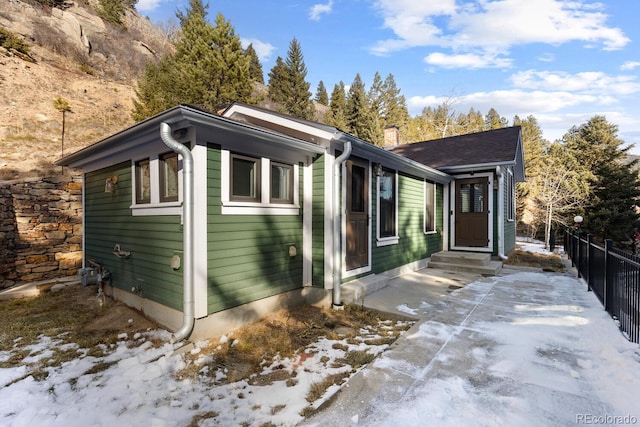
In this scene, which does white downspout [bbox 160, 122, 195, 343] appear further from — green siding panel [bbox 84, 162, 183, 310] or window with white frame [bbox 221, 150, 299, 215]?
window with white frame [bbox 221, 150, 299, 215]

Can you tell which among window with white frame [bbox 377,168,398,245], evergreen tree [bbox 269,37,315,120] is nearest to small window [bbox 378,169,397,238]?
window with white frame [bbox 377,168,398,245]

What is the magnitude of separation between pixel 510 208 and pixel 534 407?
10.00 metres

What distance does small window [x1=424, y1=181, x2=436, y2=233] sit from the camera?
795 cm

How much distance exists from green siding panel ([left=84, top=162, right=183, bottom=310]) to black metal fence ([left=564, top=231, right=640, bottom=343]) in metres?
5.15

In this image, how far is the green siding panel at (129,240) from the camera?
3.83 meters

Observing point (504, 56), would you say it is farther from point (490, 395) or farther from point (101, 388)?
point (101, 388)

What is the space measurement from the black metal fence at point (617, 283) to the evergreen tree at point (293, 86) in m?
22.3

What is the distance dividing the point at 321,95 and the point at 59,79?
3098cm

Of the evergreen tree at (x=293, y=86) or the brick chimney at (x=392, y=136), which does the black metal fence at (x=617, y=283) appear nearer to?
the brick chimney at (x=392, y=136)

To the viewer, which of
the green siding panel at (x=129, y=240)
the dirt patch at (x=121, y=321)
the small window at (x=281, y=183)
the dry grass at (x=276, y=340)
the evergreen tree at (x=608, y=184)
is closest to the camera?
the dry grass at (x=276, y=340)

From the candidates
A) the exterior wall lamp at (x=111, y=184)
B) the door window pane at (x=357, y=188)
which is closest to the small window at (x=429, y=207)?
the door window pane at (x=357, y=188)

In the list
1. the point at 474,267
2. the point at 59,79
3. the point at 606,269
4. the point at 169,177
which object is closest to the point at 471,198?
the point at 474,267

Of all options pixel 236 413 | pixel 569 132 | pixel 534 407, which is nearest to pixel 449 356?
pixel 534 407

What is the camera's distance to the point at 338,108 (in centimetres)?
3042
